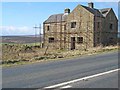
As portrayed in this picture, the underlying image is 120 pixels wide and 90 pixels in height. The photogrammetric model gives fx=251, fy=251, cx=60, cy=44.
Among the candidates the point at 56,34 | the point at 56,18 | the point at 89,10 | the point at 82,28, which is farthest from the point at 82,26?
the point at 56,18

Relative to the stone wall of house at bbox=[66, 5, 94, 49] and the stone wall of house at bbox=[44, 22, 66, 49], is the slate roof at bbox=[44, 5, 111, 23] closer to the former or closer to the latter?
the stone wall of house at bbox=[44, 22, 66, 49]

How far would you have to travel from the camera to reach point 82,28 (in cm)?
5022

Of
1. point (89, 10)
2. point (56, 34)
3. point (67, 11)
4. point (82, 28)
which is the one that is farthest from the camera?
point (67, 11)

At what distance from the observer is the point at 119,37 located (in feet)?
183

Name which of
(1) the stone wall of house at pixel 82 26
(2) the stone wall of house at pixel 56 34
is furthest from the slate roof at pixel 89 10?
(1) the stone wall of house at pixel 82 26

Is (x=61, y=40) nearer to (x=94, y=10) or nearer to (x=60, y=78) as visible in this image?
(x=94, y=10)

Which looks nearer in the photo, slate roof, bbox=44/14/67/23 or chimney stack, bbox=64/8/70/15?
slate roof, bbox=44/14/67/23

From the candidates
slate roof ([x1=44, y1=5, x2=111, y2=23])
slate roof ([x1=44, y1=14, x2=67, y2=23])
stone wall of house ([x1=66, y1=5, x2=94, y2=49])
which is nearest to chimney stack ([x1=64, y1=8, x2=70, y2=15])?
slate roof ([x1=44, y1=5, x2=111, y2=23])

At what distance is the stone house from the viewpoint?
4891cm

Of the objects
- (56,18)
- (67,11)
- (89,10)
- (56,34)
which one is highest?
(67,11)

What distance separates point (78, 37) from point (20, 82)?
42194 millimetres

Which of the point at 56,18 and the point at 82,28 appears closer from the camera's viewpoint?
the point at 82,28

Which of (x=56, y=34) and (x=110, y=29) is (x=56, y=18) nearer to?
(x=56, y=34)

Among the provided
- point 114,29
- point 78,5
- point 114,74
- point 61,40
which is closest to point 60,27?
point 61,40
